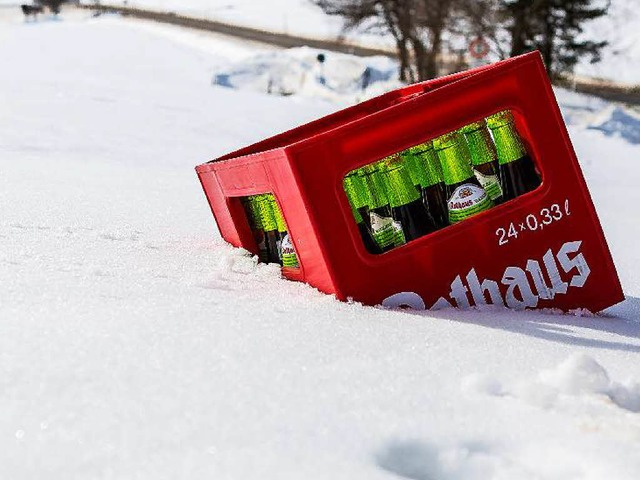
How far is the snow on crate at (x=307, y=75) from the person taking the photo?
17562 millimetres

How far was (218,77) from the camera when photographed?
16781 millimetres

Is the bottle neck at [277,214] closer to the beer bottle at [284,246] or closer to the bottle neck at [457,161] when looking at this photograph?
the beer bottle at [284,246]

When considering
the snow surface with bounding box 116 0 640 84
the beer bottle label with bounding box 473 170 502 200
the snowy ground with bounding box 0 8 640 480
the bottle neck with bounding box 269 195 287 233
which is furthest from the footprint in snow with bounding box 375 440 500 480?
the snow surface with bounding box 116 0 640 84

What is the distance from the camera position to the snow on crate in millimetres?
17562

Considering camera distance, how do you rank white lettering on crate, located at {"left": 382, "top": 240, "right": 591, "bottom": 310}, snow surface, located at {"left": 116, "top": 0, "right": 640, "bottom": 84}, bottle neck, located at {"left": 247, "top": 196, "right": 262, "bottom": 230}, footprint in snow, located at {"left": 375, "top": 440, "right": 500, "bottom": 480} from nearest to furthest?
1. footprint in snow, located at {"left": 375, "top": 440, "right": 500, "bottom": 480}
2. white lettering on crate, located at {"left": 382, "top": 240, "right": 591, "bottom": 310}
3. bottle neck, located at {"left": 247, "top": 196, "right": 262, "bottom": 230}
4. snow surface, located at {"left": 116, "top": 0, "right": 640, "bottom": 84}

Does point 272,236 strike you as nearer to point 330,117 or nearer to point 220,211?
point 220,211

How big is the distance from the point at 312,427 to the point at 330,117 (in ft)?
7.05

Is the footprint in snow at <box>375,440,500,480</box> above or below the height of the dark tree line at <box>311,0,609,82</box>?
above

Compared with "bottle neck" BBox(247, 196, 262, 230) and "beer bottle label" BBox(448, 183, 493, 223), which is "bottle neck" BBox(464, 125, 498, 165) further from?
"bottle neck" BBox(247, 196, 262, 230)

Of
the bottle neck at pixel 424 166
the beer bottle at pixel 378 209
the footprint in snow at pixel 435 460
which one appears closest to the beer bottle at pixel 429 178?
the bottle neck at pixel 424 166

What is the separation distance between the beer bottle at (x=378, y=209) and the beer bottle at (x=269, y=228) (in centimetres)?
42

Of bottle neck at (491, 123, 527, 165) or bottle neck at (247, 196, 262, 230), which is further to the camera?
bottle neck at (247, 196, 262, 230)

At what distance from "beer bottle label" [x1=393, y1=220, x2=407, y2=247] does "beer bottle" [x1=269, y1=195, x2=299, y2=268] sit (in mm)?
288

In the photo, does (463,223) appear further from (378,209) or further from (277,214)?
(277,214)
